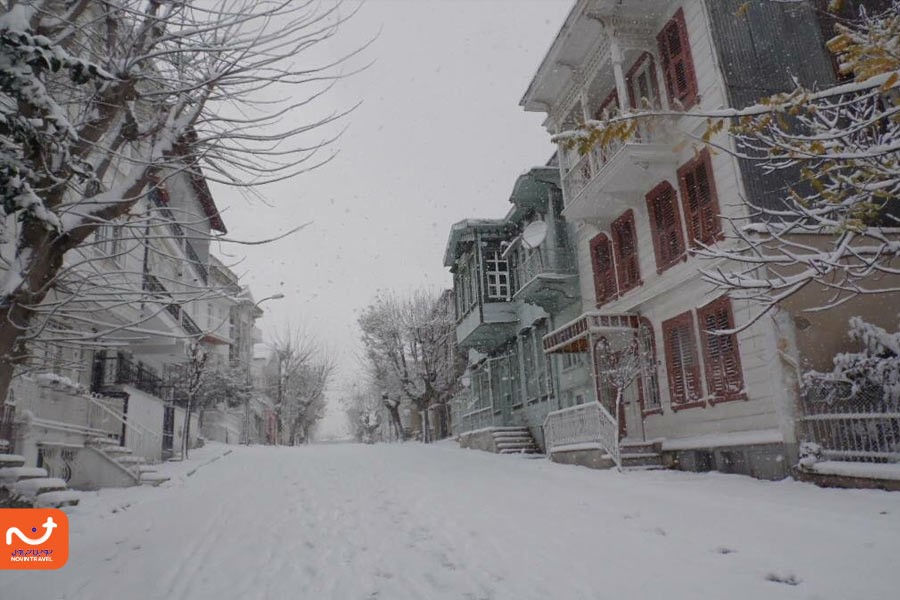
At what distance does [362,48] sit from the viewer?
6.86 meters

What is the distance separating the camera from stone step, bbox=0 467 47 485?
9502 millimetres

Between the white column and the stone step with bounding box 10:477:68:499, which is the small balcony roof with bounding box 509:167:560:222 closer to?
the white column

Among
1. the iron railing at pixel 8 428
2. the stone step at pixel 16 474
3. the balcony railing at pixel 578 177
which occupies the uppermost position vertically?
the balcony railing at pixel 578 177

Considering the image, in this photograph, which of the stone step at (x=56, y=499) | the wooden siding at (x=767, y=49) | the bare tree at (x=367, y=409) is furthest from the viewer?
the bare tree at (x=367, y=409)

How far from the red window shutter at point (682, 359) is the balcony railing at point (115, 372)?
16.1 meters

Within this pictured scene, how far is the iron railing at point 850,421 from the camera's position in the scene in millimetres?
8570

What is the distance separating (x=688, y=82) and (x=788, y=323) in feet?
19.9

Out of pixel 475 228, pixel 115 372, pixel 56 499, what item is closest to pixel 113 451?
pixel 56 499

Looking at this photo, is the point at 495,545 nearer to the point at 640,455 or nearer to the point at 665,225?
the point at 640,455

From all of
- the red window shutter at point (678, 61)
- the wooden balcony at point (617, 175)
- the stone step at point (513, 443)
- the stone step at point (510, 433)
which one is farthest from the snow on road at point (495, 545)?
the stone step at point (510, 433)

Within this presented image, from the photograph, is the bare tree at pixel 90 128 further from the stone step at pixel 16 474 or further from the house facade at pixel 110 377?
the stone step at pixel 16 474

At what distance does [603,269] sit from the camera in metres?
18.3

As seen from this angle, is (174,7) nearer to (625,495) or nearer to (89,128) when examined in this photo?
(89,128)

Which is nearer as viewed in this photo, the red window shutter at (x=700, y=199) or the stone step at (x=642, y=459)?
the red window shutter at (x=700, y=199)
